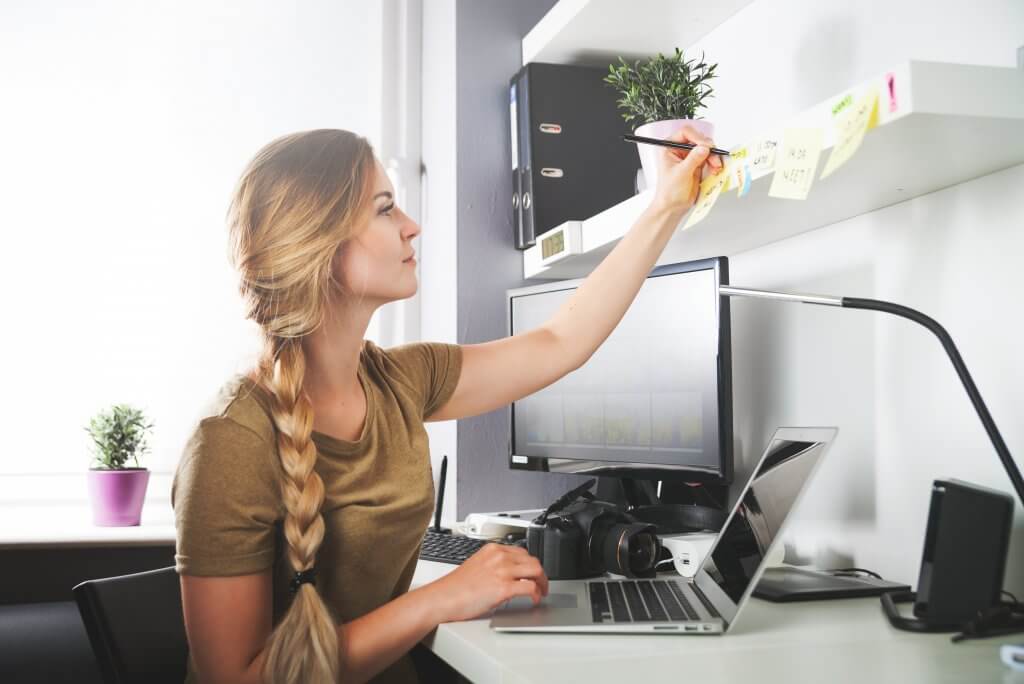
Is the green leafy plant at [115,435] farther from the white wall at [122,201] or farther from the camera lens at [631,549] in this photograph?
the camera lens at [631,549]

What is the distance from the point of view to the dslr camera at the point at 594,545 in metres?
1.21

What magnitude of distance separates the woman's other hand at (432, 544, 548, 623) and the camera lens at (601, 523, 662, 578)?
7.1 inches

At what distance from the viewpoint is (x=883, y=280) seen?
3.95 feet

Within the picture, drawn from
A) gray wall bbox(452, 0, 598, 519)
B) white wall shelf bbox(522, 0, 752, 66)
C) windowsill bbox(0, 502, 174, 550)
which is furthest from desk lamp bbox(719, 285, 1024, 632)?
windowsill bbox(0, 502, 174, 550)

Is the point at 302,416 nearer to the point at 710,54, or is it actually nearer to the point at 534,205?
the point at 534,205

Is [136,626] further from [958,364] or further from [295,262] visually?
[958,364]

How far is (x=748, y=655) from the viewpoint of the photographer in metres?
0.82

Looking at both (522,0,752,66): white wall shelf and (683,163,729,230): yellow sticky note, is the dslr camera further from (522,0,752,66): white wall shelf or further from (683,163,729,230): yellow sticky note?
(522,0,752,66): white wall shelf

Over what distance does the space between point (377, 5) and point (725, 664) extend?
2.05 m

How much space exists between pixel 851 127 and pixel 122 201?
1.92m

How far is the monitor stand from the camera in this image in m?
1.43

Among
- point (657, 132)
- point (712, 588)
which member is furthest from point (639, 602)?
point (657, 132)

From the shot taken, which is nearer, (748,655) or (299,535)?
(748,655)

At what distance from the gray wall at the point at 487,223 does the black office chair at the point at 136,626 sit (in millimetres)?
848
